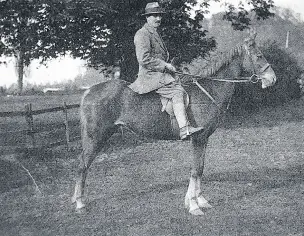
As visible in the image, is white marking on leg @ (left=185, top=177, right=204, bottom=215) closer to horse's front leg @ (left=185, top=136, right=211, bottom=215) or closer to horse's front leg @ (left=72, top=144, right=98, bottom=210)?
horse's front leg @ (left=185, top=136, right=211, bottom=215)

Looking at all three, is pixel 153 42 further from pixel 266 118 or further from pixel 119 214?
pixel 266 118

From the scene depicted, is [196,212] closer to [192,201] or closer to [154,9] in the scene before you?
[192,201]

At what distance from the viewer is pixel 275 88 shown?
22.0m

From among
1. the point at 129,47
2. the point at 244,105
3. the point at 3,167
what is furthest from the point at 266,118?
the point at 3,167

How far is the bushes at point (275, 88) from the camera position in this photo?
68.0 feet

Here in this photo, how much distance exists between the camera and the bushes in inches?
816

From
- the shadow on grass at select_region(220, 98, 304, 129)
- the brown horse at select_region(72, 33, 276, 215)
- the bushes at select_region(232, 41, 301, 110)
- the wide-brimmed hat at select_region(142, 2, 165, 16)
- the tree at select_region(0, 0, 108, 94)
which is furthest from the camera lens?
the bushes at select_region(232, 41, 301, 110)

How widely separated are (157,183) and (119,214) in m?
2.21

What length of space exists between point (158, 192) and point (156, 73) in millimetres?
2549

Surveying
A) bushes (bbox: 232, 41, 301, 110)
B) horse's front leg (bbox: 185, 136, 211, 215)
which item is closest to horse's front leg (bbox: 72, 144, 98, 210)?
horse's front leg (bbox: 185, 136, 211, 215)

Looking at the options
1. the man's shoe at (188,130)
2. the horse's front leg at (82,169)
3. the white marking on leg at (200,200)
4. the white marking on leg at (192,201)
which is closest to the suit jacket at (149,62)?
the man's shoe at (188,130)

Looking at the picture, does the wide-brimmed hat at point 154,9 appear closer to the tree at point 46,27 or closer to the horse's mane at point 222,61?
the horse's mane at point 222,61

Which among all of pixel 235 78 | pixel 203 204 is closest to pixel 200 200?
pixel 203 204

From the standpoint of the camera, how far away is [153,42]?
22.6 feet
